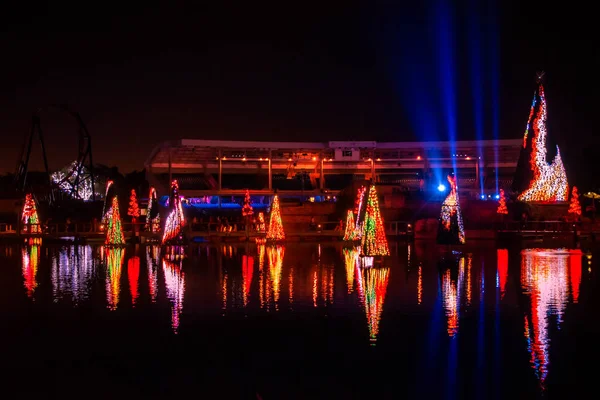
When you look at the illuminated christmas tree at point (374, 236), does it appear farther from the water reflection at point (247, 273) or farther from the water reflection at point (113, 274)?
the water reflection at point (113, 274)

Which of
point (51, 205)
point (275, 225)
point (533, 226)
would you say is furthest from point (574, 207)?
point (51, 205)

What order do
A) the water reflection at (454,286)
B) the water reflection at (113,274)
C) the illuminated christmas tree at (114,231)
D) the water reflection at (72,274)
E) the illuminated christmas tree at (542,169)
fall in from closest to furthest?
the water reflection at (454,286), the water reflection at (113,274), the water reflection at (72,274), the illuminated christmas tree at (114,231), the illuminated christmas tree at (542,169)

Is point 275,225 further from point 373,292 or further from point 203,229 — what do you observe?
point 373,292

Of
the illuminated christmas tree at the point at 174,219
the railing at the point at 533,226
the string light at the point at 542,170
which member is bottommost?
the railing at the point at 533,226

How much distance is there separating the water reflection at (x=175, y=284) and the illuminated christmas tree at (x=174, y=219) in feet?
22.8

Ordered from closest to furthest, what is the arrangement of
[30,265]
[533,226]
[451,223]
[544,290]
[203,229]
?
1. [544,290]
2. [30,265]
3. [451,223]
4. [533,226]
5. [203,229]


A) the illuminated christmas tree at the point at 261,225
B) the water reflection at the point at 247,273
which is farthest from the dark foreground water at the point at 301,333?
the illuminated christmas tree at the point at 261,225

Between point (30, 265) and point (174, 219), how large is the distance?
10306mm

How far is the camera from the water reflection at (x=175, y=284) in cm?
1362

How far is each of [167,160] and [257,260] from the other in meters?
37.3

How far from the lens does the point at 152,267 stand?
23.1 metres

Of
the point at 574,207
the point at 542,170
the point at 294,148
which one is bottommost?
the point at 574,207

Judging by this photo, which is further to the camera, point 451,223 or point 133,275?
point 451,223

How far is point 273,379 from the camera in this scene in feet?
30.2
